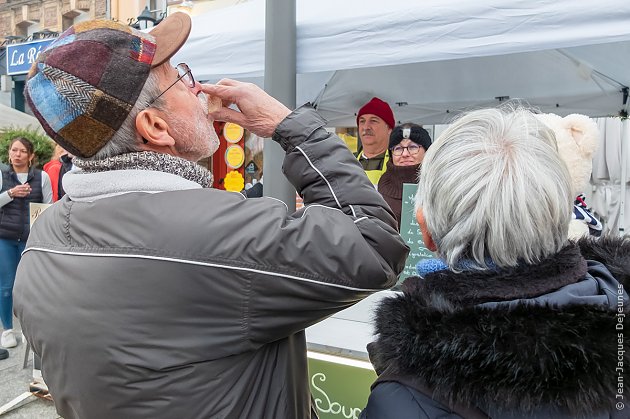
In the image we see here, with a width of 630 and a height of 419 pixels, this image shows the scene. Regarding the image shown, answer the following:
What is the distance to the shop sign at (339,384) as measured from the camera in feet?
6.13

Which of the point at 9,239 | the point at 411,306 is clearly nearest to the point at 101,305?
the point at 411,306

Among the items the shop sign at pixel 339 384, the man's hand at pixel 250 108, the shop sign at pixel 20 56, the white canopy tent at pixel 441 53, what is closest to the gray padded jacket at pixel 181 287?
the man's hand at pixel 250 108

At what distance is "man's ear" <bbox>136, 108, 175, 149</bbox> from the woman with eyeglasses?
6.36ft

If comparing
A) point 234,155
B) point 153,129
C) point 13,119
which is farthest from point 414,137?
point 13,119

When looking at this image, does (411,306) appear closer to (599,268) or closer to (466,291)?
(466,291)

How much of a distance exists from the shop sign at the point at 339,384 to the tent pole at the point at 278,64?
0.76 meters

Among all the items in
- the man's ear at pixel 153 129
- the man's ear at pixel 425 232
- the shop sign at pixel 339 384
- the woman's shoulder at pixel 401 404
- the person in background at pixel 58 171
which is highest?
the man's ear at pixel 153 129

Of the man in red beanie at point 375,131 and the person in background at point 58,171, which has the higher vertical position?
the man in red beanie at point 375,131

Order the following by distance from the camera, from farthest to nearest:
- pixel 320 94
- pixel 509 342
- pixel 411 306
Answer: pixel 320 94 → pixel 411 306 → pixel 509 342

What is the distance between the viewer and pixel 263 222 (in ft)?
2.83

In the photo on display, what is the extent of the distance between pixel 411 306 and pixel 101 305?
550 mm

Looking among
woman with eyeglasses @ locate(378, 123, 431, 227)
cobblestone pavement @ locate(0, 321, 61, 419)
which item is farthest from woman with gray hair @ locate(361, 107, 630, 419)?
cobblestone pavement @ locate(0, 321, 61, 419)

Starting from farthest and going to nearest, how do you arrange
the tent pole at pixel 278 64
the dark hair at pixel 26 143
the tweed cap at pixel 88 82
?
the dark hair at pixel 26 143, the tent pole at pixel 278 64, the tweed cap at pixel 88 82

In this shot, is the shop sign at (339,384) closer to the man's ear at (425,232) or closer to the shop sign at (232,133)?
the man's ear at (425,232)
